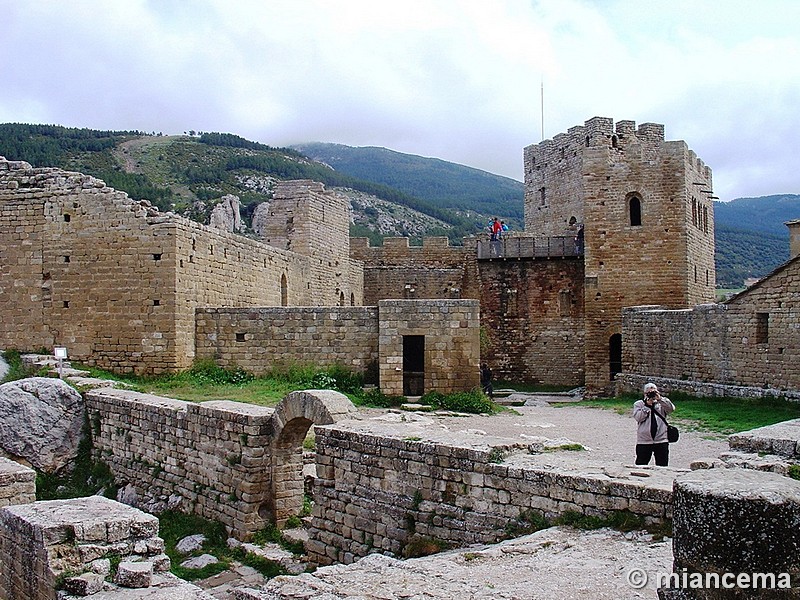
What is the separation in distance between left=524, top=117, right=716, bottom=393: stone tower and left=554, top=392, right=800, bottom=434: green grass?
22.1 feet

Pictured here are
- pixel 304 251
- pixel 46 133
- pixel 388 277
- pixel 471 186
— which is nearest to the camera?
pixel 304 251

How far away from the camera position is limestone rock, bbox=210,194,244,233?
49.8m

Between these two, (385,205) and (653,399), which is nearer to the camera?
(653,399)

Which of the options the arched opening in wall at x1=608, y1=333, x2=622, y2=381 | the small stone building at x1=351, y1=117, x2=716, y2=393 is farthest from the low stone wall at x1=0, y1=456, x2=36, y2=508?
the arched opening in wall at x1=608, y1=333, x2=622, y2=381

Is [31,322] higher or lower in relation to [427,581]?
higher

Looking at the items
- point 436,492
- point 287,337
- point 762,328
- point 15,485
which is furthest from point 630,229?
point 15,485

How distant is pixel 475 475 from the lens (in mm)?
7449

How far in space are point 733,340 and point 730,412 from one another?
270 cm

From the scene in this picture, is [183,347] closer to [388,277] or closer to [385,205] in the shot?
[388,277]

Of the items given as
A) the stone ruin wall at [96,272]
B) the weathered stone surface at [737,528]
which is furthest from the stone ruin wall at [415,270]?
the weathered stone surface at [737,528]

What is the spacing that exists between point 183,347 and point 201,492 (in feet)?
19.2

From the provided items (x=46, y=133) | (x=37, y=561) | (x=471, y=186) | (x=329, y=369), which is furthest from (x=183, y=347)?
(x=471, y=186)

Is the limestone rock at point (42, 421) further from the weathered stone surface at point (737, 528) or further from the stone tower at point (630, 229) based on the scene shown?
the stone tower at point (630, 229)

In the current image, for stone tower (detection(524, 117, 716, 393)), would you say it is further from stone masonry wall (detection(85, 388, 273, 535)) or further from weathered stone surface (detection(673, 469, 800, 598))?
weathered stone surface (detection(673, 469, 800, 598))
